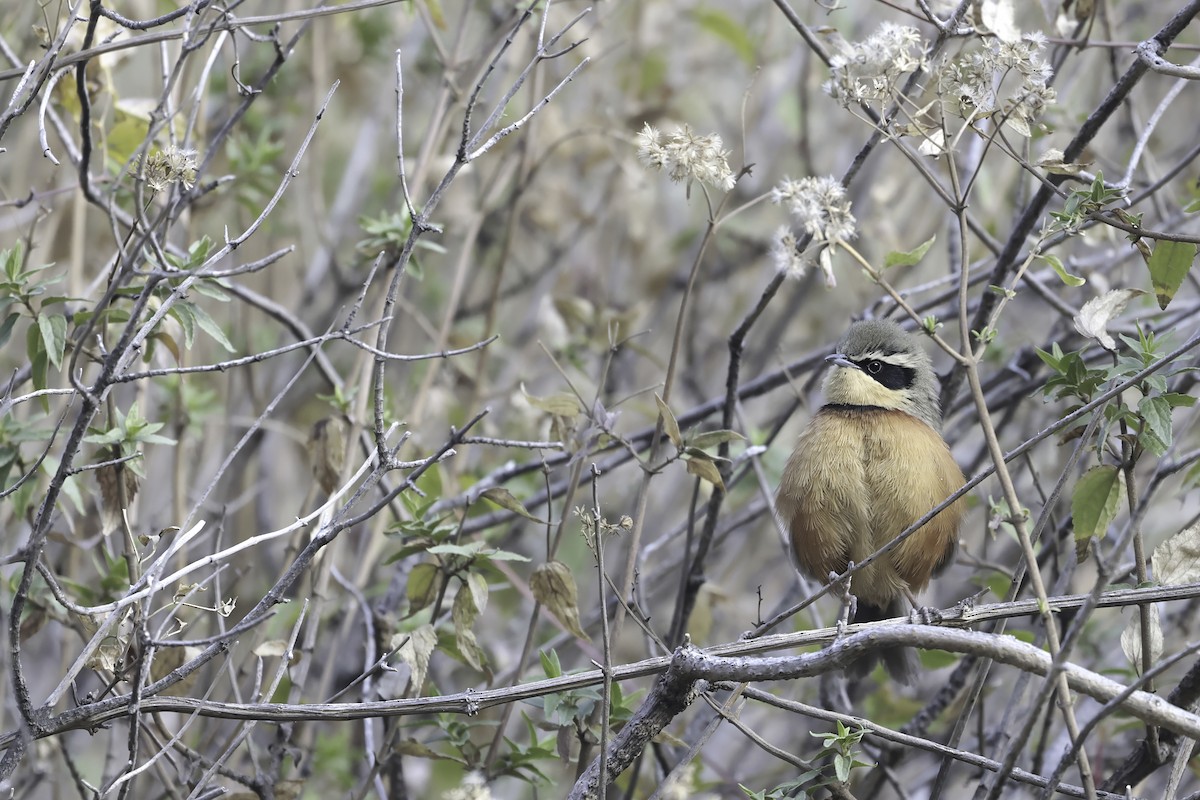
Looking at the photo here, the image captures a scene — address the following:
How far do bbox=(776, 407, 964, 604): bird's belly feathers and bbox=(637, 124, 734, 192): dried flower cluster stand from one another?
1.49 metres

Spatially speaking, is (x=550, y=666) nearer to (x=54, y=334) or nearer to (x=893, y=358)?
(x=54, y=334)

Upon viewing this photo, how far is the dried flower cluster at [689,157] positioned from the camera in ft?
10.7

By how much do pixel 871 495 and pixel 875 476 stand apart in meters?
0.07

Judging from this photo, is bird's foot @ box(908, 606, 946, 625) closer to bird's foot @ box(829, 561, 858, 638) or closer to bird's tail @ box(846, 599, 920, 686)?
bird's foot @ box(829, 561, 858, 638)

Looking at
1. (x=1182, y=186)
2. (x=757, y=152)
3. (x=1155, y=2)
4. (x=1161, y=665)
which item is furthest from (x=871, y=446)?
(x=1155, y=2)

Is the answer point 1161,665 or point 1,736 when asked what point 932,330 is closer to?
point 1161,665

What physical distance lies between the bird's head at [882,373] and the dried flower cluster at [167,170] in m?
2.67

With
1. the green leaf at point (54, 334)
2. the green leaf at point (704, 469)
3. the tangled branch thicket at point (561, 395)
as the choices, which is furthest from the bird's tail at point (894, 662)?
the green leaf at point (54, 334)

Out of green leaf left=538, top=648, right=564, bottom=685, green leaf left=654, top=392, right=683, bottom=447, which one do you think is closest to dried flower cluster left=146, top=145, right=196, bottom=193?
green leaf left=654, top=392, right=683, bottom=447

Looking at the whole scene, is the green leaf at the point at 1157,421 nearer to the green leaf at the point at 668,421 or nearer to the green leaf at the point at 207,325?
the green leaf at the point at 668,421

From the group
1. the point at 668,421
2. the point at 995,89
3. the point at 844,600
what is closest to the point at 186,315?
the point at 668,421

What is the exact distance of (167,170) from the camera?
9.51ft

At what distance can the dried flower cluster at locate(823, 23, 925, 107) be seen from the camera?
3.13 meters

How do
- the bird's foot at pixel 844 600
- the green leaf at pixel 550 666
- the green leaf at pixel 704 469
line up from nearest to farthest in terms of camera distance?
the bird's foot at pixel 844 600 → the green leaf at pixel 704 469 → the green leaf at pixel 550 666
